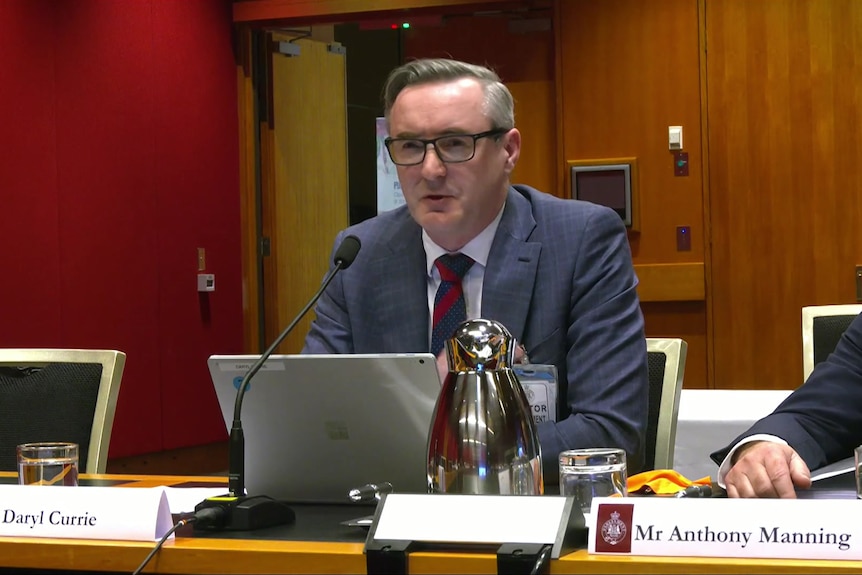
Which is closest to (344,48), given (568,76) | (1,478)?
(568,76)

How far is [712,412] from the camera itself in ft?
9.01

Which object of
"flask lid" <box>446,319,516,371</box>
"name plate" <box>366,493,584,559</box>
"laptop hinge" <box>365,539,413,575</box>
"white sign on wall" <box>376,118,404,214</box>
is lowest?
"laptop hinge" <box>365,539,413,575</box>

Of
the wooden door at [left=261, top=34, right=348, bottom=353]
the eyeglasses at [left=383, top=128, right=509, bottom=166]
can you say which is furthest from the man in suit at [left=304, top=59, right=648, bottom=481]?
the wooden door at [left=261, top=34, right=348, bottom=353]

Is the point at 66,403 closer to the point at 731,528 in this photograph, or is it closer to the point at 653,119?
the point at 731,528

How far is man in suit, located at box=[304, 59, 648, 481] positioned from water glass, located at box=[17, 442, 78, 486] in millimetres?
728

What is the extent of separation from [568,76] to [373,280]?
4002 mm

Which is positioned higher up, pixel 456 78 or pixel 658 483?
pixel 456 78

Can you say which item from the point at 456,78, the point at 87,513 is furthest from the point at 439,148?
the point at 87,513

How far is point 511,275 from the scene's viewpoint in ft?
6.88

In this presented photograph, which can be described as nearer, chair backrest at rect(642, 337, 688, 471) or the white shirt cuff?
the white shirt cuff

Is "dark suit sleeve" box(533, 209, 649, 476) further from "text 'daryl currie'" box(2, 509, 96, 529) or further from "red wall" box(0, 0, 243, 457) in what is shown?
"red wall" box(0, 0, 243, 457)

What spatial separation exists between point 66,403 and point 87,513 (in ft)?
3.66

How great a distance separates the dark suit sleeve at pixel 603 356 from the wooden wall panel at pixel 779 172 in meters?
3.75

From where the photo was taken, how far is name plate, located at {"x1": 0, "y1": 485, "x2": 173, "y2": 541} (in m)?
1.16
